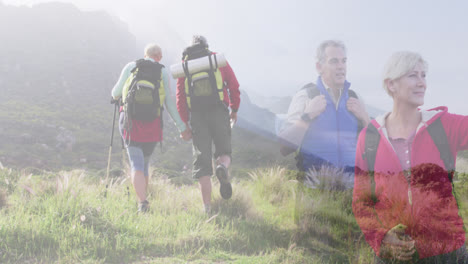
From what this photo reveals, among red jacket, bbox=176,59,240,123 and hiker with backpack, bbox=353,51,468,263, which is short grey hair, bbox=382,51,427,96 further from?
red jacket, bbox=176,59,240,123

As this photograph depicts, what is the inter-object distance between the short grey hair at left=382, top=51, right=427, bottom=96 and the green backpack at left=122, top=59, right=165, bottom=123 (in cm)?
355

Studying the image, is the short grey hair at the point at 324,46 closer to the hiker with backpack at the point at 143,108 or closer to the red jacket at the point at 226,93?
the red jacket at the point at 226,93

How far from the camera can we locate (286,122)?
2.50m

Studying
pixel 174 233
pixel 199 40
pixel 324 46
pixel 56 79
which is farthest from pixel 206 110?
pixel 56 79

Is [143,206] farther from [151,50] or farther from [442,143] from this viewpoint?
[442,143]

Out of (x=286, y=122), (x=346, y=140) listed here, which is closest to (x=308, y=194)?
(x=346, y=140)

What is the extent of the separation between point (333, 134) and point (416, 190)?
1.19m

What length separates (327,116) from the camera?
8.49 feet

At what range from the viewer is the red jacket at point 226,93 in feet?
13.6

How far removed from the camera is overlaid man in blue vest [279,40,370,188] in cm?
242

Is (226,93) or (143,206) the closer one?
(226,93)

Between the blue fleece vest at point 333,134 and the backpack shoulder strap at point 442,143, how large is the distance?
1041 mm

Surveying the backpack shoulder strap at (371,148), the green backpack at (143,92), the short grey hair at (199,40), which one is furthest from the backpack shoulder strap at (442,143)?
the green backpack at (143,92)

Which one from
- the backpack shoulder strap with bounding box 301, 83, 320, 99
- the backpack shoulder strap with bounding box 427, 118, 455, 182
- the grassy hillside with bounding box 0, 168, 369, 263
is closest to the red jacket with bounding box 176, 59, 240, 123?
the grassy hillside with bounding box 0, 168, 369, 263
